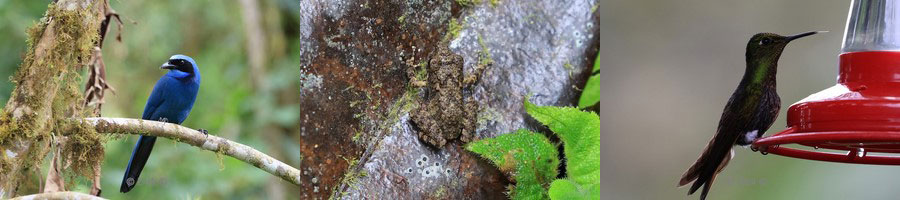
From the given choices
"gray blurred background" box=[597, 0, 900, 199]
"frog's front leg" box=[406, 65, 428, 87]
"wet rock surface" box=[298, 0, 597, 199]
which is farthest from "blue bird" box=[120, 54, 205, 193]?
"gray blurred background" box=[597, 0, 900, 199]

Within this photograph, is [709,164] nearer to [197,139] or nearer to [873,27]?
Answer: [873,27]

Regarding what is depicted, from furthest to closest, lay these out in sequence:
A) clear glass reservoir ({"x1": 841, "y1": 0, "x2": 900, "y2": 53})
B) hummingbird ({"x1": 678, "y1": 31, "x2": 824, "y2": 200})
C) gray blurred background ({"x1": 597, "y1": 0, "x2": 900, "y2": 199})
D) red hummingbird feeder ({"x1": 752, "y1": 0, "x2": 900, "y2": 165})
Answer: gray blurred background ({"x1": 597, "y1": 0, "x2": 900, "y2": 199})
hummingbird ({"x1": 678, "y1": 31, "x2": 824, "y2": 200})
clear glass reservoir ({"x1": 841, "y1": 0, "x2": 900, "y2": 53})
red hummingbird feeder ({"x1": 752, "y1": 0, "x2": 900, "y2": 165})

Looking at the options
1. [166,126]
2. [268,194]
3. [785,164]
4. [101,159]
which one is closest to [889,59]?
[785,164]

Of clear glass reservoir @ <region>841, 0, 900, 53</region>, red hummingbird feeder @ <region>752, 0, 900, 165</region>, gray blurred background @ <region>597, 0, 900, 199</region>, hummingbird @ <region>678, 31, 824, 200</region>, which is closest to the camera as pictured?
red hummingbird feeder @ <region>752, 0, 900, 165</region>

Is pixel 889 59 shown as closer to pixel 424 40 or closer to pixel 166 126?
pixel 424 40

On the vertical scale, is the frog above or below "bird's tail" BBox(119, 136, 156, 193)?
above

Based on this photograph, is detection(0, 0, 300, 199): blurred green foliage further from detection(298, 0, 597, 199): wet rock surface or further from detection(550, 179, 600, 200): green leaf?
detection(550, 179, 600, 200): green leaf
